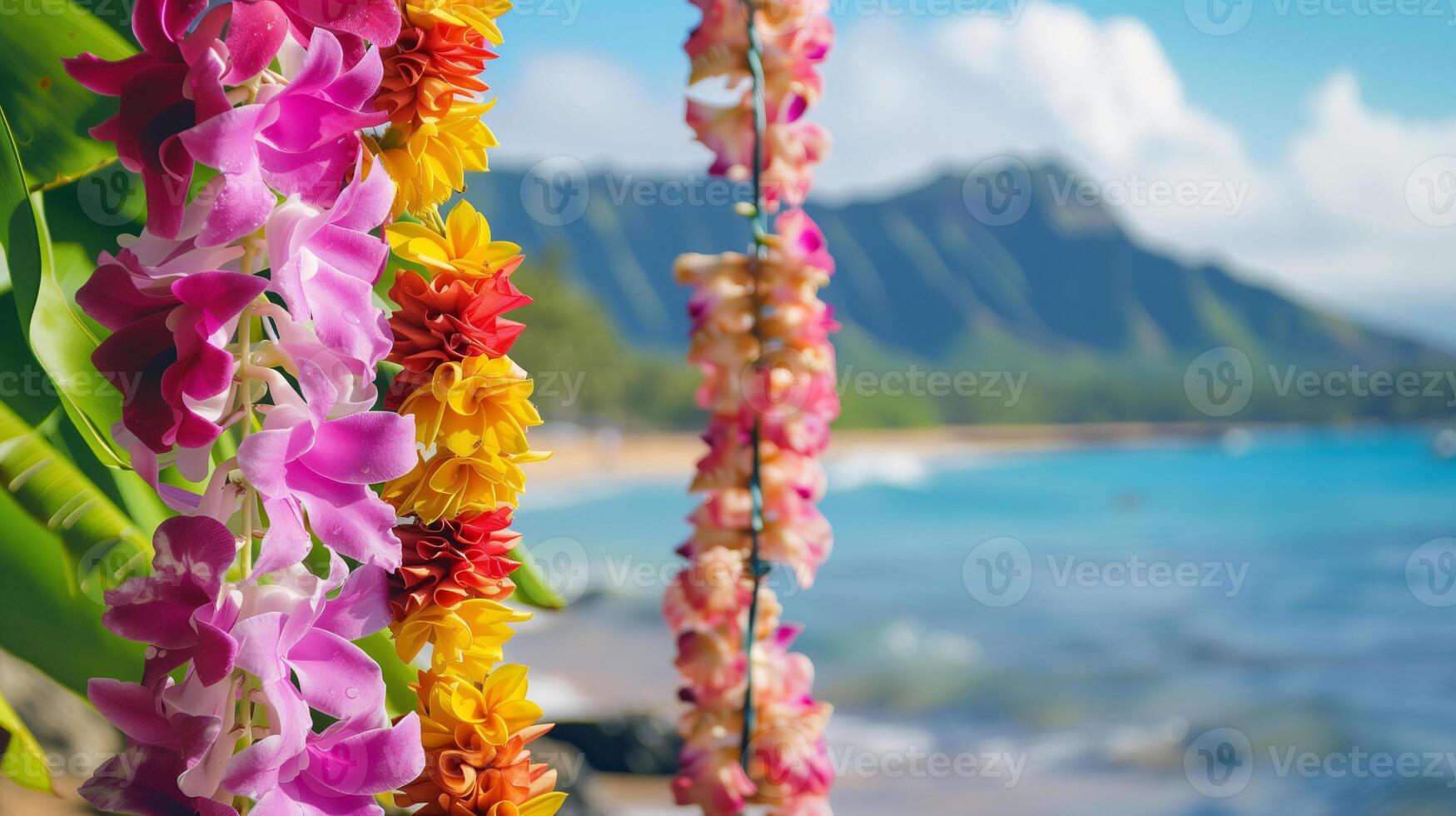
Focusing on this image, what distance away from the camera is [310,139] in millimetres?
540

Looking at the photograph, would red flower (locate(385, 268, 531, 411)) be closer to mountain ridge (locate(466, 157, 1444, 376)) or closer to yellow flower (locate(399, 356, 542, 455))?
yellow flower (locate(399, 356, 542, 455))

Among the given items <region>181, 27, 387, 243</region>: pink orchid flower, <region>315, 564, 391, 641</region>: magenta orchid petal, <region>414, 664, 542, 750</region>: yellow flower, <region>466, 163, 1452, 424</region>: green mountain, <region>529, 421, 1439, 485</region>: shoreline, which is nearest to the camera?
<region>181, 27, 387, 243</region>: pink orchid flower

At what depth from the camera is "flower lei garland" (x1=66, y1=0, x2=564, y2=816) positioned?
51 centimetres

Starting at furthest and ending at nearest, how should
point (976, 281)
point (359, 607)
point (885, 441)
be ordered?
point (976, 281), point (885, 441), point (359, 607)

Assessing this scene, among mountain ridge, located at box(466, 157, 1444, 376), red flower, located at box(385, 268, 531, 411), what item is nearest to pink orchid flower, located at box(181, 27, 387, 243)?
red flower, located at box(385, 268, 531, 411)

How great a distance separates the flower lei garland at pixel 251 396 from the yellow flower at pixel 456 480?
0.08 m

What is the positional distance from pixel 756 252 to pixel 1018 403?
51.4 metres

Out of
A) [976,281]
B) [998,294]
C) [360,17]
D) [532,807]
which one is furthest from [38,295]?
[976,281]

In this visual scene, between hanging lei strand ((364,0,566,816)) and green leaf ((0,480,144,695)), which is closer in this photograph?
hanging lei strand ((364,0,566,816))

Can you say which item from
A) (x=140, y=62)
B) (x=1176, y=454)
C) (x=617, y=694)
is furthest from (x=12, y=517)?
(x=1176, y=454)

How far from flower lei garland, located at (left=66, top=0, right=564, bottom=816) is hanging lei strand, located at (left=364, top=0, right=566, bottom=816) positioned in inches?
3.2

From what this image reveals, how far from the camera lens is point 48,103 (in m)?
0.82

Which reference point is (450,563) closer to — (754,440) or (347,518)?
(347,518)

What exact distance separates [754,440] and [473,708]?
0.27 m
